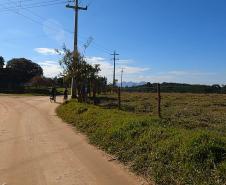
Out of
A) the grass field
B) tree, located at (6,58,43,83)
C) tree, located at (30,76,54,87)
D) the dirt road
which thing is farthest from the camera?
tree, located at (6,58,43,83)

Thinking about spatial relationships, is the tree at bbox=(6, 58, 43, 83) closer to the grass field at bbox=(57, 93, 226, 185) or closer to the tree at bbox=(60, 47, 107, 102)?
the tree at bbox=(60, 47, 107, 102)

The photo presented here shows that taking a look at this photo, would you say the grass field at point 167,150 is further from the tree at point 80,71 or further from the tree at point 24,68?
Result: the tree at point 24,68

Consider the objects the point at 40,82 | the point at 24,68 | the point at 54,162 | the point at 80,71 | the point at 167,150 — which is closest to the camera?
the point at 167,150

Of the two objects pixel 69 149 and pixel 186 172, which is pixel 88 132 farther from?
pixel 186 172

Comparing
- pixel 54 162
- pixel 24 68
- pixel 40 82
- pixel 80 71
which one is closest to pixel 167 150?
pixel 54 162

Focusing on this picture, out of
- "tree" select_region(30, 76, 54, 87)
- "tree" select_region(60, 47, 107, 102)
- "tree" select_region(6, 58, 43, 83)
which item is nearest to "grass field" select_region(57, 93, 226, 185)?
"tree" select_region(60, 47, 107, 102)

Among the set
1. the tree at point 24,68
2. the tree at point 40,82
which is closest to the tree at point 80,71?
the tree at point 40,82

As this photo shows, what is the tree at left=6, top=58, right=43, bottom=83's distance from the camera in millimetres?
108588

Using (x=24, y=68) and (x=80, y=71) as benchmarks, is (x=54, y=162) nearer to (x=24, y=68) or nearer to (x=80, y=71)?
(x=80, y=71)

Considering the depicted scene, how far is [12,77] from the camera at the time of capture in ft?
331

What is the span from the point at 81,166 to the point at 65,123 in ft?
34.5

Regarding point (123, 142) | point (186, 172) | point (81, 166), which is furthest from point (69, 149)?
point (186, 172)

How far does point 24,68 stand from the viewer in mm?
115000

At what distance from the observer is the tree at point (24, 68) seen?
356 ft
